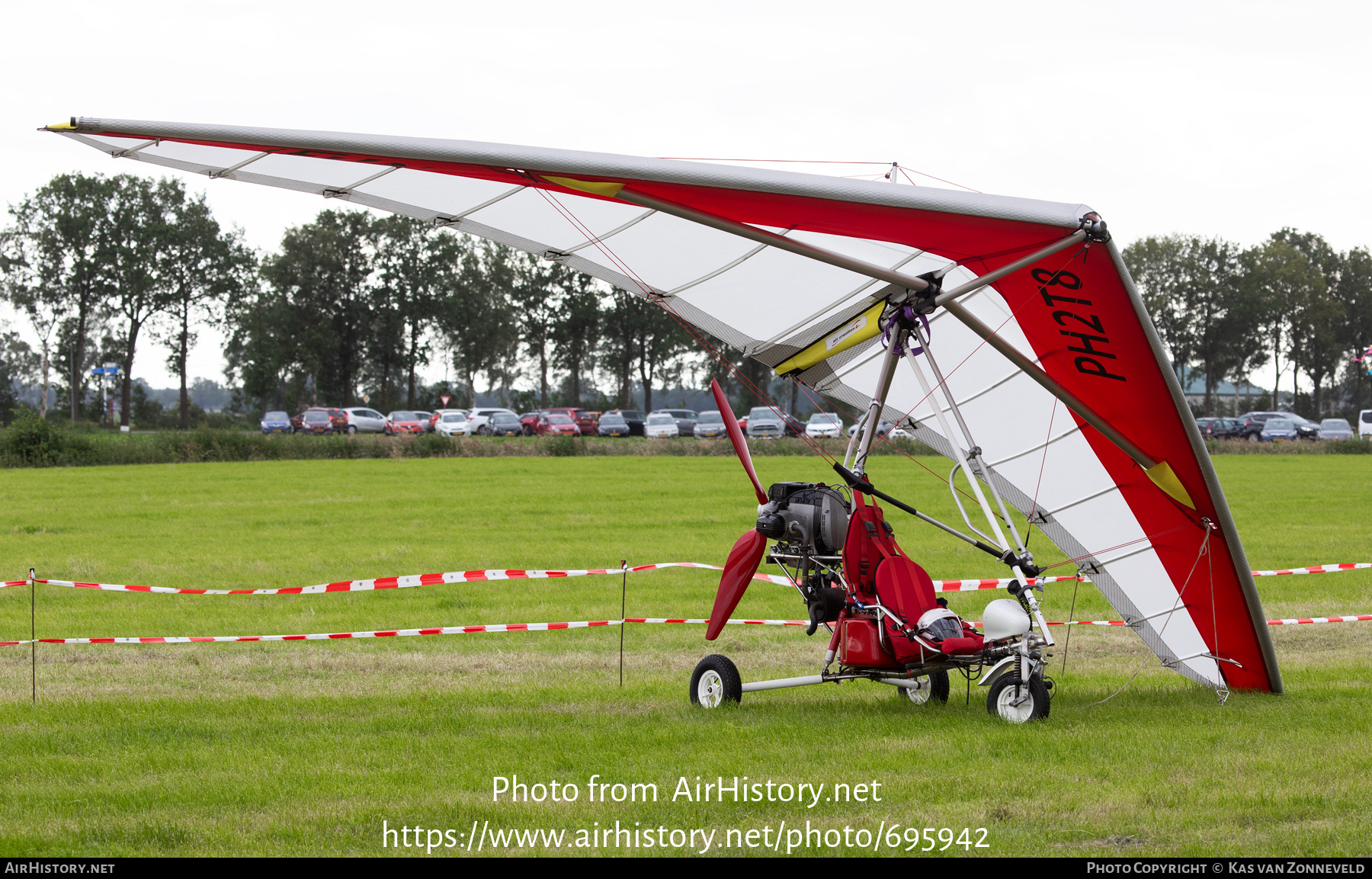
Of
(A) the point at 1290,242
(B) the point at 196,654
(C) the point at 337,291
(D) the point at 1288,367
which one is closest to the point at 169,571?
(B) the point at 196,654

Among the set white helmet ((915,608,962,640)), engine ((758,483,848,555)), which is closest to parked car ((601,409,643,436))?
engine ((758,483,848,555))

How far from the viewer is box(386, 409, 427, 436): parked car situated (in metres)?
60.4

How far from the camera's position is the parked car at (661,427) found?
188 feet

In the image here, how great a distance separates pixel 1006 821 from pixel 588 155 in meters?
3.74

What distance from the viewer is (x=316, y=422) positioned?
197 feet

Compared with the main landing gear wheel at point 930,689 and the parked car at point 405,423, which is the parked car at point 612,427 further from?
the main landing gear wheel at point 930,689

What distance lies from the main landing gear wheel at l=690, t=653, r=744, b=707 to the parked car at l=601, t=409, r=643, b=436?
52.6 meters

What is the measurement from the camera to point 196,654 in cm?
991

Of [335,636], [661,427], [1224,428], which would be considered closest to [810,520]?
[335,636]

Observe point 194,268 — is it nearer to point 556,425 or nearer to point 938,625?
point 556,425

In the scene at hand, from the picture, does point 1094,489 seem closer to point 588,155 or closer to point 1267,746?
point 1267,746

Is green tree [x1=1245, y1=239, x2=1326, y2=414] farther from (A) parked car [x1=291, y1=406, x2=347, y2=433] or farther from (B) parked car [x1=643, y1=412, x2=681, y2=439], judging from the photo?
(A) parked car [x1=291, y1=406, x2=347, y2=433]

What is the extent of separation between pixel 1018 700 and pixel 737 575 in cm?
195

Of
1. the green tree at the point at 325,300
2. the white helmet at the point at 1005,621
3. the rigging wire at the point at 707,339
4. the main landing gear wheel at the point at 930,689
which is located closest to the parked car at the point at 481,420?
the green tree at the point at 325,300
